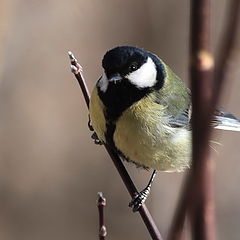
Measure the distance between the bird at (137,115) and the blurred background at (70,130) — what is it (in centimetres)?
160

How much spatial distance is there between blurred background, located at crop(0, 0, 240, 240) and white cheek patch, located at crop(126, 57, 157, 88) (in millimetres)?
1636

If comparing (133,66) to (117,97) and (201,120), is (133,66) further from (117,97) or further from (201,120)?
(201,120)

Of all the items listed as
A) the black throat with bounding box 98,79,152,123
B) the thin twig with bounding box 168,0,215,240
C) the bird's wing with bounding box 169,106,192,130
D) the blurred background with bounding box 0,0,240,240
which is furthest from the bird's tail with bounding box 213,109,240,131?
the thin twig with bounding box 168,0,215,240

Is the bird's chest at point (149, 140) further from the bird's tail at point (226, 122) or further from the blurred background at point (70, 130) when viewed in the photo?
the blurred background at point (70, 130)

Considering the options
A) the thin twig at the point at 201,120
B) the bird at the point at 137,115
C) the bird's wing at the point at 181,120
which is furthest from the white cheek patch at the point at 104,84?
the thin twig at the point at 201,120

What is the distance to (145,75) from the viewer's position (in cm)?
185

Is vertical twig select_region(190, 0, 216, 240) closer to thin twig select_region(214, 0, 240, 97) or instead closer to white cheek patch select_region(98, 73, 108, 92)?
thin twig select_region(214, 0, 240, 97)

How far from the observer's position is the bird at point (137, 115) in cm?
177

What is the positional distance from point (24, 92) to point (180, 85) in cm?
191

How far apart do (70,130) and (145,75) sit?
2150 mm

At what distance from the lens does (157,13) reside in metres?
3.88

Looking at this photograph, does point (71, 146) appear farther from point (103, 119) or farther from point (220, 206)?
point (103, 119)

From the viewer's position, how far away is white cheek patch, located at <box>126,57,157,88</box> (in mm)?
1805

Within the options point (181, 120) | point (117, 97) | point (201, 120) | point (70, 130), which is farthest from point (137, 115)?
point (70, 130)
